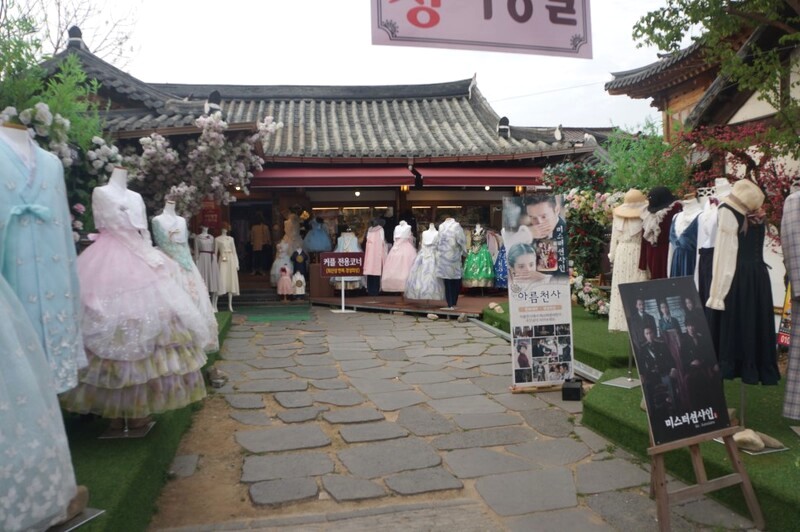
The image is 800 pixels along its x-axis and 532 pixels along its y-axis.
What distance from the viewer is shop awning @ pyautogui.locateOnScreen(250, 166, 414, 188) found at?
12234 mm

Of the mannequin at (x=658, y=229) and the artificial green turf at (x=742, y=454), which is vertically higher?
the mannequin at (x=658, y=229)

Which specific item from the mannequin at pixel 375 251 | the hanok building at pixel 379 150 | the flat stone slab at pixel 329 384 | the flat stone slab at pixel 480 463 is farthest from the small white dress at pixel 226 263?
the flat stone slab at pixel 480 463

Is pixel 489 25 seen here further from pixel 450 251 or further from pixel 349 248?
pixel 349 248

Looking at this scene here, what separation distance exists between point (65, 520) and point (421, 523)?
1793mm

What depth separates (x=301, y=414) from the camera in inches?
205

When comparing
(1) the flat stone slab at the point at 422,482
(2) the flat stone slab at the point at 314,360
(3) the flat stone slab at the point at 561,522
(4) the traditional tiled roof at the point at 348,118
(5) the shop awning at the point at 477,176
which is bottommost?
(3) the flat stone slab at the point at 561,522

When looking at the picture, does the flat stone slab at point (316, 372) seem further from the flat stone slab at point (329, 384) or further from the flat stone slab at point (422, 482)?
the flat stone slab at point (422, 482)

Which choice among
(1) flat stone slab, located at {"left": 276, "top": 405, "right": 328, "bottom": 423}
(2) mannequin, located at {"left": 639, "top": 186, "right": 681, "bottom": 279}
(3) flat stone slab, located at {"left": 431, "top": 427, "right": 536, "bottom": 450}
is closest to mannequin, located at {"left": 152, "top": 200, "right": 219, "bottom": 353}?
(1) flat stone slab, located at {"left": 276, "top": 405, "right": 328, "bottom": 423}

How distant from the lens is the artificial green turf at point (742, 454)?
121 inches

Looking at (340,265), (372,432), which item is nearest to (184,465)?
(372,432)

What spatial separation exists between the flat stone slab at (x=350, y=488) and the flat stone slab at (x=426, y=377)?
257 cm

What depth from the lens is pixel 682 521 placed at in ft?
10.6

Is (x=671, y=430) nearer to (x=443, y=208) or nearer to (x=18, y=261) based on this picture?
(x=18, y=261)

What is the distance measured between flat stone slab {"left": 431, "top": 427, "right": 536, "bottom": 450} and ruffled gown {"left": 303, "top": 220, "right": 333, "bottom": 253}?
898 centimetres
